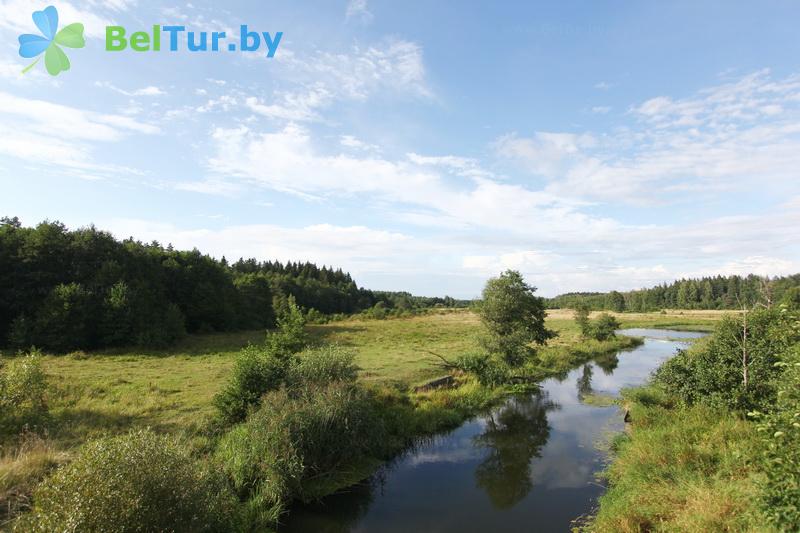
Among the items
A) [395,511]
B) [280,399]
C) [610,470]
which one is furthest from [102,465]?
[610,470]

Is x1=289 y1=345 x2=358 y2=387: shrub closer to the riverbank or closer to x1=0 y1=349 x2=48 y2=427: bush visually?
x1=0 y1=349 x2=48 y2=427: bush

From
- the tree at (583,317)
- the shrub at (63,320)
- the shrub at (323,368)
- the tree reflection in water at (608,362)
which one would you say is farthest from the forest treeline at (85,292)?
the tree at (583,317)

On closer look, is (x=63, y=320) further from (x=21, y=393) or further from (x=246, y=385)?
(x=246, y=385)

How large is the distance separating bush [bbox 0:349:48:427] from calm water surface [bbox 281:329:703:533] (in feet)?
38.2

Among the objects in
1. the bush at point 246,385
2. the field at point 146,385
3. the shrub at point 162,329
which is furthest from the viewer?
the shrub at point 162,329

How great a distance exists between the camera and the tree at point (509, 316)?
108 feet

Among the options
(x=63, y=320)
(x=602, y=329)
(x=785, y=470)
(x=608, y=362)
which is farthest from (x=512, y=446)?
(x=602, y=329)

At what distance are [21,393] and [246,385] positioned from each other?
8847mm

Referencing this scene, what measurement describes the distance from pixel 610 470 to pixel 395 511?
29.0 feet

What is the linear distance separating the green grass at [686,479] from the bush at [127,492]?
11157mm

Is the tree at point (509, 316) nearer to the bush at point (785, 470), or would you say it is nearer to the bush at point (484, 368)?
the bush at point (484, 368)

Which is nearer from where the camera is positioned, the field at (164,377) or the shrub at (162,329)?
the field at (164,377)

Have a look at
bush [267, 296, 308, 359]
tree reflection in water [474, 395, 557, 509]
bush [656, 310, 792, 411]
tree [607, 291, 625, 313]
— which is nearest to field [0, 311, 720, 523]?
bush [267, 296, 308, 359]

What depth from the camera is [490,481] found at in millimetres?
16172
